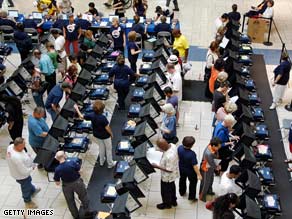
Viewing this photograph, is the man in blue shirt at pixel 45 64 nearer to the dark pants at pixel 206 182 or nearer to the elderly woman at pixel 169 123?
the elderly woman at pixel 169 123

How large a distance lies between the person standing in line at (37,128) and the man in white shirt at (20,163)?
822 millimetres

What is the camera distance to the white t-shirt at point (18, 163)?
8.19 metres

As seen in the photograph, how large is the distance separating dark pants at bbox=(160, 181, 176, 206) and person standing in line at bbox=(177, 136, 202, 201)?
0.99ft

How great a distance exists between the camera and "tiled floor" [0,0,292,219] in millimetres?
8859

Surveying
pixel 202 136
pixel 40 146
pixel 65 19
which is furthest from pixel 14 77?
pixel 202 136

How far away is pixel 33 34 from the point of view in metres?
14.6

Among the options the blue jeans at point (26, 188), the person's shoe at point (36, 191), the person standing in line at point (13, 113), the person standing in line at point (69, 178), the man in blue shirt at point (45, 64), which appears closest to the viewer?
the person standing in line at point (69, 178)

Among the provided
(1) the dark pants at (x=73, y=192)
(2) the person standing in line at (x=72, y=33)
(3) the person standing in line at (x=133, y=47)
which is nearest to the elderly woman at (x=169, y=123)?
(1) the dark pants at (x=73, y=192)

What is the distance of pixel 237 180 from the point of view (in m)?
8.16

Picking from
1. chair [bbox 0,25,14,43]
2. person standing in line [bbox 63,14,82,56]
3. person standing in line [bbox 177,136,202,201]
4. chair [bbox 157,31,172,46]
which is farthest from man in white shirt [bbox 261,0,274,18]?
person standing in line [bbox 177,136,202,201]

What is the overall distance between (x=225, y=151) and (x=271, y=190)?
1239 mm

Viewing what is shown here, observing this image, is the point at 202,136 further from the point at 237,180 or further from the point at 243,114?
the point at 237,180

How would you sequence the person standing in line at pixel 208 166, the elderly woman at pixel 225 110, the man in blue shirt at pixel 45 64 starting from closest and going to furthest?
the person standing in line at pixel 208 166, the elderly woman at pixel 225 110, the man in blue shirt at pixel 45 64

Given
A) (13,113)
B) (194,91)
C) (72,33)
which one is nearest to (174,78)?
(194,91)
